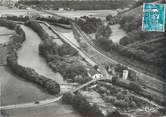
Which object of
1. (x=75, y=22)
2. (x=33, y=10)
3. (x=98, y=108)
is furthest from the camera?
(x=33, y=10)

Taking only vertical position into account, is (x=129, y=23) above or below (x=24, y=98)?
above

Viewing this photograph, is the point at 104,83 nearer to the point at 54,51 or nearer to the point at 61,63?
the point at 61,63

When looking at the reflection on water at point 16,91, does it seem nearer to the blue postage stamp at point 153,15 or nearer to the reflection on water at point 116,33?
the blue postage stamp at point 153,15

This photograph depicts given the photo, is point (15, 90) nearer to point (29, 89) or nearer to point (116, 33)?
point (29, 89)

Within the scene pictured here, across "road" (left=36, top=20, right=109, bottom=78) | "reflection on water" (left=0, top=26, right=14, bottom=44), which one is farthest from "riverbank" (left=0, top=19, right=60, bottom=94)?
"road" (left=36, top=20, right=109, bottom=78)

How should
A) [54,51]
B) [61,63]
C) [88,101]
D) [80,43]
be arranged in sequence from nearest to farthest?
[88,101] < [61,63] < [54,51] < [80,43]

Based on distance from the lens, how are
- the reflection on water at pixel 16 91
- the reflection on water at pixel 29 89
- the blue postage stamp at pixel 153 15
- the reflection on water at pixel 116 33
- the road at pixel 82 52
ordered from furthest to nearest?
the reflection on water at pixel 116 33, the road at pixel 82 52, the reflection on water at pixel 16 91, the reflection on water at pixel 29 89, the blue postage stamp at pixel 153 15

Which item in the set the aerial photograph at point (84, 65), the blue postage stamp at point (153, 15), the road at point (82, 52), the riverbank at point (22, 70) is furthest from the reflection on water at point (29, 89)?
the blue postage stamp at point (153, 15)

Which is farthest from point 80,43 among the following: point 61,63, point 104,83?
point 104,83
